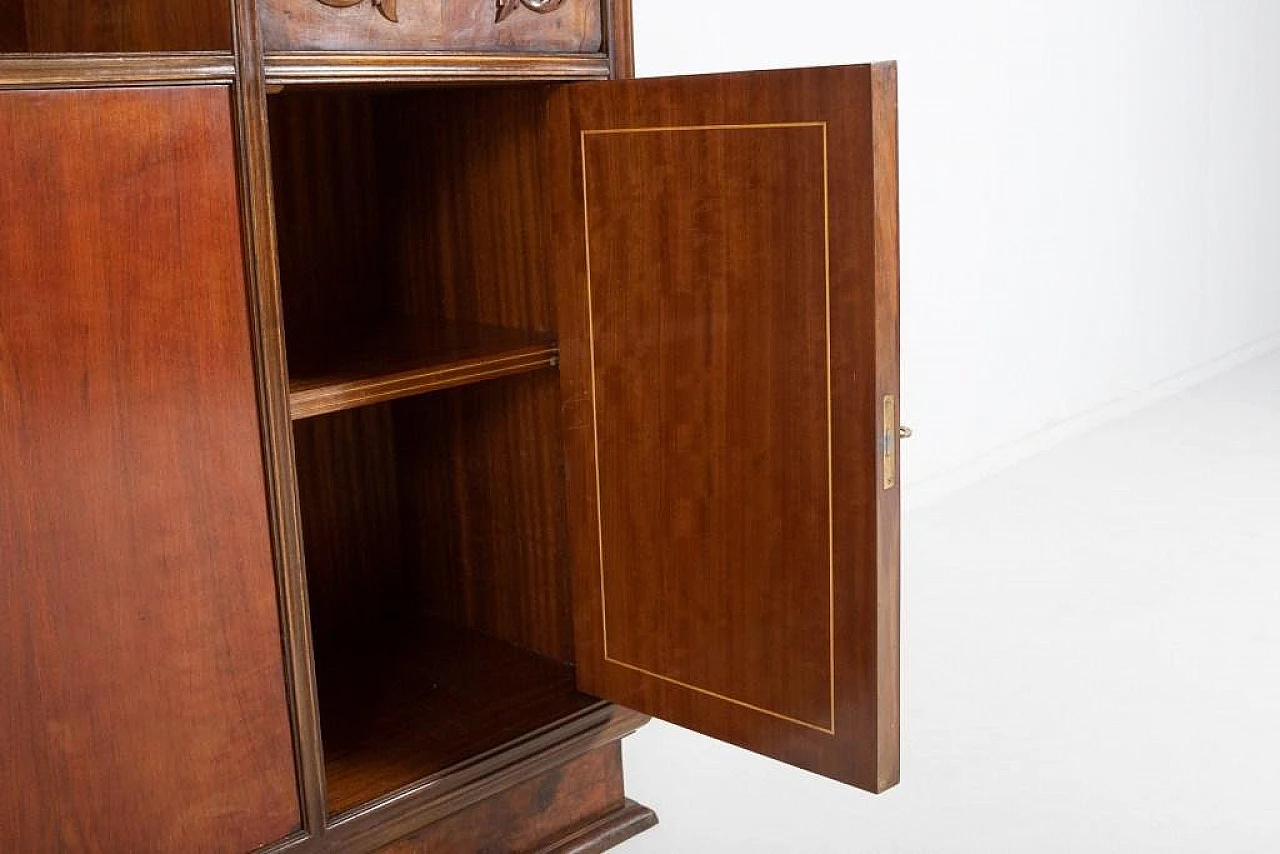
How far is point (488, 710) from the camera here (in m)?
2.25

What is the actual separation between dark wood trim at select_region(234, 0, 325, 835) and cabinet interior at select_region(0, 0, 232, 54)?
55 millimetres

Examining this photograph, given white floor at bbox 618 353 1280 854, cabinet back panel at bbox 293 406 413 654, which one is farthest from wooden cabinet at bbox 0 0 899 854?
white floor at bbox 618 353 1280 854

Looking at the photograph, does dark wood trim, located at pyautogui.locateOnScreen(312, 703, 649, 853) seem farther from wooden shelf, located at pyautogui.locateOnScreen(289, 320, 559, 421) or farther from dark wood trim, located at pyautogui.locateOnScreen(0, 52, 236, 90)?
dark wood trim, located at pyautogui.locateOnScreen(0, 52, 236, 90)

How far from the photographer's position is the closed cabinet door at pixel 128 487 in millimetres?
1562

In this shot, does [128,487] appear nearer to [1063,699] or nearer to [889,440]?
[889,440]

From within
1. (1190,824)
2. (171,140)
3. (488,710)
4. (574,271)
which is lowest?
(1190,824)

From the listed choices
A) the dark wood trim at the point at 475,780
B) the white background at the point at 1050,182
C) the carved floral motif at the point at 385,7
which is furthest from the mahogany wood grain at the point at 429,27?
the white background at the point at 1050,182

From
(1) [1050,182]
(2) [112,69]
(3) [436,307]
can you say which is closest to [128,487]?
(2) [112,69]

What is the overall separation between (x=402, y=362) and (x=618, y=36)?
1.83ft

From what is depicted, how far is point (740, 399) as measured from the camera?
A: 1.88m

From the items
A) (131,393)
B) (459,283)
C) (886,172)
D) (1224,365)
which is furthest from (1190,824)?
(1224,365)

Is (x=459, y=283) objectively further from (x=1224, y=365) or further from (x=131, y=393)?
(x=1224, y=365)

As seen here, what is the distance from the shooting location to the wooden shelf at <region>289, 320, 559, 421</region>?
74.9 inches

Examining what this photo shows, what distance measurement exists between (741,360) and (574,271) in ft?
1.14
